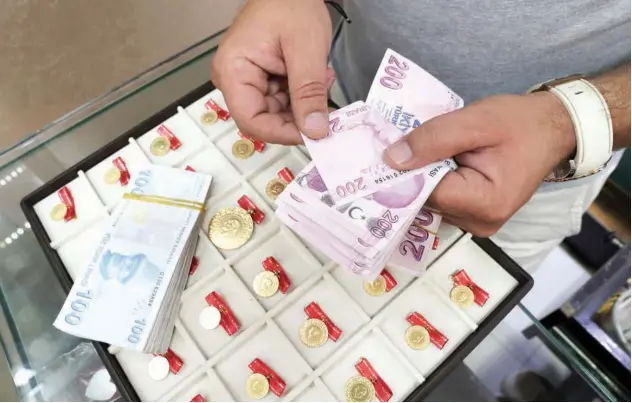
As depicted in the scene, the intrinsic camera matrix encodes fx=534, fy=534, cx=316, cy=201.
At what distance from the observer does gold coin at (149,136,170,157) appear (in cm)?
77

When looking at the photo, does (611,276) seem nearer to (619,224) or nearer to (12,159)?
(619,224)

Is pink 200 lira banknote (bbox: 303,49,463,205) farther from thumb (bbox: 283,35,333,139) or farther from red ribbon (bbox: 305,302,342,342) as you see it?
red ribbon (bbox: 305,302,342,342)

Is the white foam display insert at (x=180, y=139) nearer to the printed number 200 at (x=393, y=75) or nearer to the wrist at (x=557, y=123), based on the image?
the printed number 200 at (x=393, y=75)

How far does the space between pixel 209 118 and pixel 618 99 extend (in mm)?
548

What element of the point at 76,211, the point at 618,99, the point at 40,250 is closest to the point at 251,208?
the point at 76,211

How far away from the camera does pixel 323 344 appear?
627mm

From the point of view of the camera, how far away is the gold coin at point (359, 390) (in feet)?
1.98

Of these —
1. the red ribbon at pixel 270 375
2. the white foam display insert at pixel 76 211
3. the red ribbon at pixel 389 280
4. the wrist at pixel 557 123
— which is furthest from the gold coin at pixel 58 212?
the wrist at pixel 557 123

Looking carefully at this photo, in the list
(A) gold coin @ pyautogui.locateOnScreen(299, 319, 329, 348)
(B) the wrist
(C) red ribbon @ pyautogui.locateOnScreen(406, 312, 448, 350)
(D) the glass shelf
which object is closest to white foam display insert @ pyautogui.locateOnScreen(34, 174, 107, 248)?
(D) the glass shelf

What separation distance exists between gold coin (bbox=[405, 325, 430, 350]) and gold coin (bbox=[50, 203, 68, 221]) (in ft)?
1.58

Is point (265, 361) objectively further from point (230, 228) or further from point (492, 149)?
point (492, 149)

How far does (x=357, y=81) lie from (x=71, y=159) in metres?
0.49

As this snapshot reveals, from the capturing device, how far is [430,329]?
0.63m

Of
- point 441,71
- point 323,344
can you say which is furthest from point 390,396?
point 441,71
